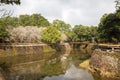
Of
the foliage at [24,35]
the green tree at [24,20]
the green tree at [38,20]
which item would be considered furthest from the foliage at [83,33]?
the foliage at [24,35]

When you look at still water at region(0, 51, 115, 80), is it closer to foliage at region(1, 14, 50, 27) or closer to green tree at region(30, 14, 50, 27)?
foliage at region(1, 14, 50, 27)

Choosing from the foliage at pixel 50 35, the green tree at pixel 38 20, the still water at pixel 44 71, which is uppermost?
the green tree at pixel 38 20

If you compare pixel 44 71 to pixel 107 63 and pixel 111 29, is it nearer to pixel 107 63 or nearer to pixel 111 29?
pixel 107 63

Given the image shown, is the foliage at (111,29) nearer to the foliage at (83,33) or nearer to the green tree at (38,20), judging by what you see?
the foliage at (83,33)

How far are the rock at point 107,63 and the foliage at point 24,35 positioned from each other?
42.9 m

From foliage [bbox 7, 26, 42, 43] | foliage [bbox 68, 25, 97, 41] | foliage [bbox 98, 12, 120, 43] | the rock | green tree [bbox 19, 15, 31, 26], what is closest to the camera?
the rock

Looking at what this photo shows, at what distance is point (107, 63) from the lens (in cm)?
3581

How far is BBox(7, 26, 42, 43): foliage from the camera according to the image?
78.1 m

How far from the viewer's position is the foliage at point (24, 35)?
256 ft

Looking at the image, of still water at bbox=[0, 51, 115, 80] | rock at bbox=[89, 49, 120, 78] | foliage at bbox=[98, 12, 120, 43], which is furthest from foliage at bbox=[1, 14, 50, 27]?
rock at bbox=[89, 49, 120, 78]

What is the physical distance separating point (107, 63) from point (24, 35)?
53.1 metres

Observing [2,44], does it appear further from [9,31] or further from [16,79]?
[16,79]

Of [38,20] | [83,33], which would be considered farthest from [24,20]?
[83,33]

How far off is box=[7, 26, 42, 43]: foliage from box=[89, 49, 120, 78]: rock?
1690 inches
